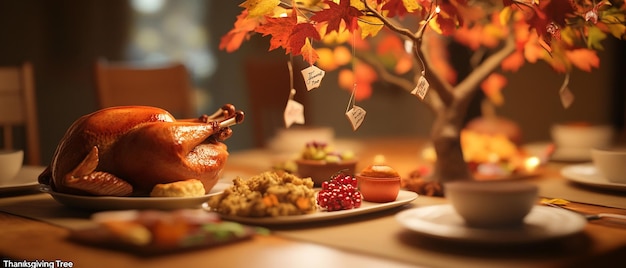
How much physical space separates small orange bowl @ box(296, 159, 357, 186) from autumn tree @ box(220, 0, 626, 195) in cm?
17

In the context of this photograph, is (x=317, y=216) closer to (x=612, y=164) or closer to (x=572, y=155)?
(x=612, y=164)

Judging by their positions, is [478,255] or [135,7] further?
[135,7]

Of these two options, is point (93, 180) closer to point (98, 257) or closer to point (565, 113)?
point (98, 257)

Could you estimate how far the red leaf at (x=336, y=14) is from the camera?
1.19 meters

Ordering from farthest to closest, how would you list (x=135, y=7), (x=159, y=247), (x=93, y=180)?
(x=135, y=7) < (x=93, y=180) < (x=159, y=247)

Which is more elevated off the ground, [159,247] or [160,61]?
[160,61]

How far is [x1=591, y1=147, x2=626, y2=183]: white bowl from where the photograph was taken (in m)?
1.44

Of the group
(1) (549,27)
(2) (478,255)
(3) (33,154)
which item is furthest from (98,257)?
(3) (33,154)

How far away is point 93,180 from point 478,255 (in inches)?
24.1

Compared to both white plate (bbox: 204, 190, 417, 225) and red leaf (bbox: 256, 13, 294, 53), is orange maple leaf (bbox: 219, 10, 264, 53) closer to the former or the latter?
A: red leaf (bbox: 256, 13, 294, 53)

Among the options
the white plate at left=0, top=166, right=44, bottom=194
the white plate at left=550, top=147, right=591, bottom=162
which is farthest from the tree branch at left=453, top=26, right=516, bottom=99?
the white plate at left=0, top=166, right=44, bottom=194

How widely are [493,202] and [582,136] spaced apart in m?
1.25

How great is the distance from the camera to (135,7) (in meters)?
3.98

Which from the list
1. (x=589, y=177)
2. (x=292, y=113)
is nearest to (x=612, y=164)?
(x=589, y=177)
